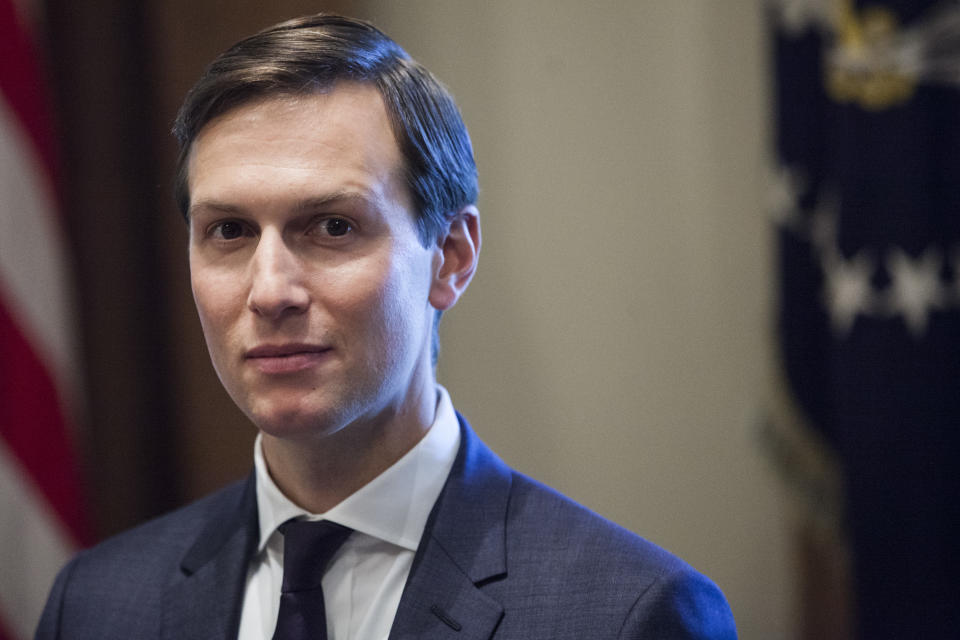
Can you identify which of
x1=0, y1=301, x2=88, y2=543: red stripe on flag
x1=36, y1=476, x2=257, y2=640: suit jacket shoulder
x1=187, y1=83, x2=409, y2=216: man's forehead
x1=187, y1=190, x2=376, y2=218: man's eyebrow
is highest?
x1=187, y1=83, x2=409, y2=216: man's forehead

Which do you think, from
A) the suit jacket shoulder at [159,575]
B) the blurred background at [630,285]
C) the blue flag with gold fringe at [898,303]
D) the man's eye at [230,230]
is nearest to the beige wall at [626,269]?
the blurred background at [630,285]

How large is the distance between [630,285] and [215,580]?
5.53ft

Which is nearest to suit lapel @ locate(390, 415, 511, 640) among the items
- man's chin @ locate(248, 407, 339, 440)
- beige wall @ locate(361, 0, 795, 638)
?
man's chin @ locate(248, 407, 339, 440)

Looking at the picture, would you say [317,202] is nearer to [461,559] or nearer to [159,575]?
[461,559]

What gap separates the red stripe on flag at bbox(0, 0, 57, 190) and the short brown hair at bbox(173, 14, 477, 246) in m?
1.18

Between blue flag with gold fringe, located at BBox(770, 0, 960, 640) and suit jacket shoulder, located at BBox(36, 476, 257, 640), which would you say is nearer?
suit jacket shoulder, located at BBox(36, 476, 257, 640)

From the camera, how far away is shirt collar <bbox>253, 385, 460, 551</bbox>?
4.26 feet

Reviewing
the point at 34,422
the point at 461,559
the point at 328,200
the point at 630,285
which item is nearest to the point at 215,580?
the point at 461,559

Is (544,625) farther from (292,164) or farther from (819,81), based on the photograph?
(819,81)

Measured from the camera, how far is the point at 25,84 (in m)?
2.35

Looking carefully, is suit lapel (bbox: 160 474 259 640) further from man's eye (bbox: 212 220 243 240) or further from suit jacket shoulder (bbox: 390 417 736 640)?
man's eye (bbox: 212 220 243 240)

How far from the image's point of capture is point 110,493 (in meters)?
2.54

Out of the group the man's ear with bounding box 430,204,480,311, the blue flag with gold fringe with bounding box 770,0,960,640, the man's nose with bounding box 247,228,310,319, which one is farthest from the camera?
the blue flag with gold fringe with bounding box 770,0,960,640

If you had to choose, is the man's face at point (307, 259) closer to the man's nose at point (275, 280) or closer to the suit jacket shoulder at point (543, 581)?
the man's nose at point (275, 280)
